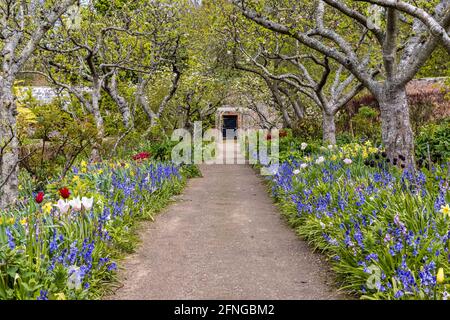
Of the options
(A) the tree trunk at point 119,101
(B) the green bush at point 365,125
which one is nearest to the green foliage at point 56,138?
(A) the tree trunk at point 119,101

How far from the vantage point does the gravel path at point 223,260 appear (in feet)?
13.3

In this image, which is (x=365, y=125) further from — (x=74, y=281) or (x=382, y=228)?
(x=74, y=281)

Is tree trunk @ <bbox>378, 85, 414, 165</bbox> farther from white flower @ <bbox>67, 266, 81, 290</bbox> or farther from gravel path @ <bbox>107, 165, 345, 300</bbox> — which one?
white flower @ <bbox>67, 266, 81, 290</bbox>

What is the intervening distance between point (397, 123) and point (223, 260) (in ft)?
15.0

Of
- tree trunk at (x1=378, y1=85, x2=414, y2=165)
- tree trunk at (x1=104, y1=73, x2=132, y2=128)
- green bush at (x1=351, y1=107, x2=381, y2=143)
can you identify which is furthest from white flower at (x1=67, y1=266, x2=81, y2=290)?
green bush at (x1=351, y1=107, x2=381, y2=143)

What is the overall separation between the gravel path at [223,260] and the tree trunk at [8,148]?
2.16 meters

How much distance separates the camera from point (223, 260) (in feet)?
16.4

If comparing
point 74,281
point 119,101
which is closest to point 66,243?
point 74,281

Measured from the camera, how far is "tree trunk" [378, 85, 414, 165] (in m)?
7.42

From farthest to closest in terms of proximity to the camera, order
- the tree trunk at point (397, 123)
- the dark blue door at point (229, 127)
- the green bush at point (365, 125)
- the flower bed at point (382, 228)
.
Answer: the dark blue door at point (229, 127), the green bush at point (365, 125), the tree trunk at point (397, 123), the flower bed at point (382, 228)

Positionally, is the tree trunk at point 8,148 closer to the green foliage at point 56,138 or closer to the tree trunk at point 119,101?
the green foliage at point 56,138

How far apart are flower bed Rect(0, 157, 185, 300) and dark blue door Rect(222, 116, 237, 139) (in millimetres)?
28384

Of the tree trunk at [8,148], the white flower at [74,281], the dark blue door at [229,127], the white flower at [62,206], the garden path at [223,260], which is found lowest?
the garden path at [223,260]
